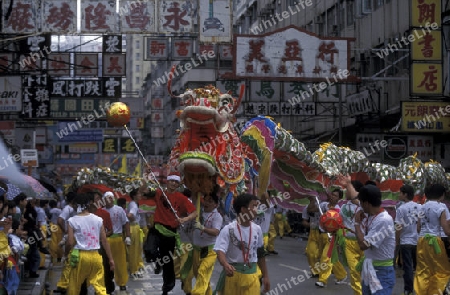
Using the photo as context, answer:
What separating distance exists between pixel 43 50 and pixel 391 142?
9959 millimetres

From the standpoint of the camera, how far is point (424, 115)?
21.8 m

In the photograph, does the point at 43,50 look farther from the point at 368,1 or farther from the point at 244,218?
the point at 244,218

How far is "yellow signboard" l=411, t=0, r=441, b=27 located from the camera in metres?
21.6

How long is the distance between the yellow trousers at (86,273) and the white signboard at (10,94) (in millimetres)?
13198

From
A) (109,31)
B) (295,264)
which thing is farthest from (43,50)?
(295,264)

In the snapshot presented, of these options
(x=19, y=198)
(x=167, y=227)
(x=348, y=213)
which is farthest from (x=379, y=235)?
(x=19, y=198)

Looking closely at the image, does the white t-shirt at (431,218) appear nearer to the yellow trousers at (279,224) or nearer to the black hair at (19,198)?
the black hair at (19,198)

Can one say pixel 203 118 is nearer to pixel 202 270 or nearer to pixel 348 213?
pixel 202 270

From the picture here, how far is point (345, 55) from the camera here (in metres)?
25.6

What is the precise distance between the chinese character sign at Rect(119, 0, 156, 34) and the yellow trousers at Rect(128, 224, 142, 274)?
745 cm

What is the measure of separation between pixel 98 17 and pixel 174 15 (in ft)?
6.45

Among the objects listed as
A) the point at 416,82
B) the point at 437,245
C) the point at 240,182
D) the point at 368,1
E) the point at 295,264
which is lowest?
the point at 295,264

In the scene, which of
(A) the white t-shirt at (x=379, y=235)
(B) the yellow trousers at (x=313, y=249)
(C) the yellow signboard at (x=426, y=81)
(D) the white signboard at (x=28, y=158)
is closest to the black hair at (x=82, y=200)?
(A) the white t-shirt at (x=379, y=235)

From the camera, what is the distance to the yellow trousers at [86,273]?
35.1ft
